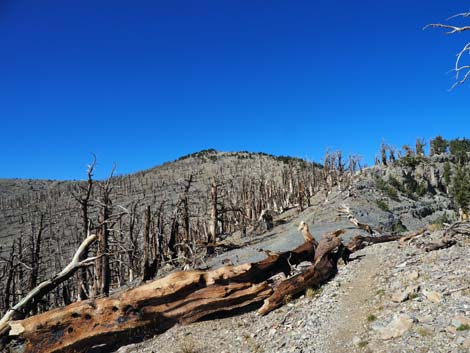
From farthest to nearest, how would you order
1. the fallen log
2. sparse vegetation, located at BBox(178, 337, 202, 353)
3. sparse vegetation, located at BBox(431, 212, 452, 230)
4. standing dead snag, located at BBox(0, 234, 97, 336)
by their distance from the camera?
sparse vegetation, located at BBox(431, 212, 452, 230)
the fallen log
sparse vegetation, located at BBox(178, 337, 202, 353)
standing dead snag, located at BBox(0, 234, 97, 336)

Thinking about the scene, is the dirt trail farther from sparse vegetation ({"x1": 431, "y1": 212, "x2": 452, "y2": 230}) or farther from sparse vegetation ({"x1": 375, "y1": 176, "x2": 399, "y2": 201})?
sparse vegetation ({"x1": 375, "y1": 176, "x2": 399, "y2": 201})

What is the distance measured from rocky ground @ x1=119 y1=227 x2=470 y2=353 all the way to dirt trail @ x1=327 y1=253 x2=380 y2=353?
23 millimetres

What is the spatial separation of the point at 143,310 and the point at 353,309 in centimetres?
590

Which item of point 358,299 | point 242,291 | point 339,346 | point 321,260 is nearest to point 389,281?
point 358,299

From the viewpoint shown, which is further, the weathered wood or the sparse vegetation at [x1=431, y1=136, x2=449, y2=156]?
the sparse vegetation at [x1=431, y1=136, x2=449, y2=156]

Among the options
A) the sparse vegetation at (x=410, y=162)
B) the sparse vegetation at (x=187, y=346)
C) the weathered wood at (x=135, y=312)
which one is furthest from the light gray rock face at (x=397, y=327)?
the sparse vegetation at (x=410, y=162)

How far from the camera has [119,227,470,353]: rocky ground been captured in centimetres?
716

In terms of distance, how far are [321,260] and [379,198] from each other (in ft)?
117

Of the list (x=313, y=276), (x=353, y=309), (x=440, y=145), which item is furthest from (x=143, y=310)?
(x=440, y=145)

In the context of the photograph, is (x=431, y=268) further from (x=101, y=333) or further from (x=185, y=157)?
(x=185, y=157)

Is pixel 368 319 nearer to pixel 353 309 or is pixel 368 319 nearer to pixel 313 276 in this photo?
pixel 353 309

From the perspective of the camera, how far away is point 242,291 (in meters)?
11.0

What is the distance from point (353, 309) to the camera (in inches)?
368

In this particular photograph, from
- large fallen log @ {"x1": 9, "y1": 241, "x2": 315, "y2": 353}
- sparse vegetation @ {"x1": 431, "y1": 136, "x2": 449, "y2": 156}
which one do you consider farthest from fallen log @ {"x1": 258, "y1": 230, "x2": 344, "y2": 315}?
sparse vegetation @ {"x1": 431, "y1": 136, "x2": 449, "y2": 156}
